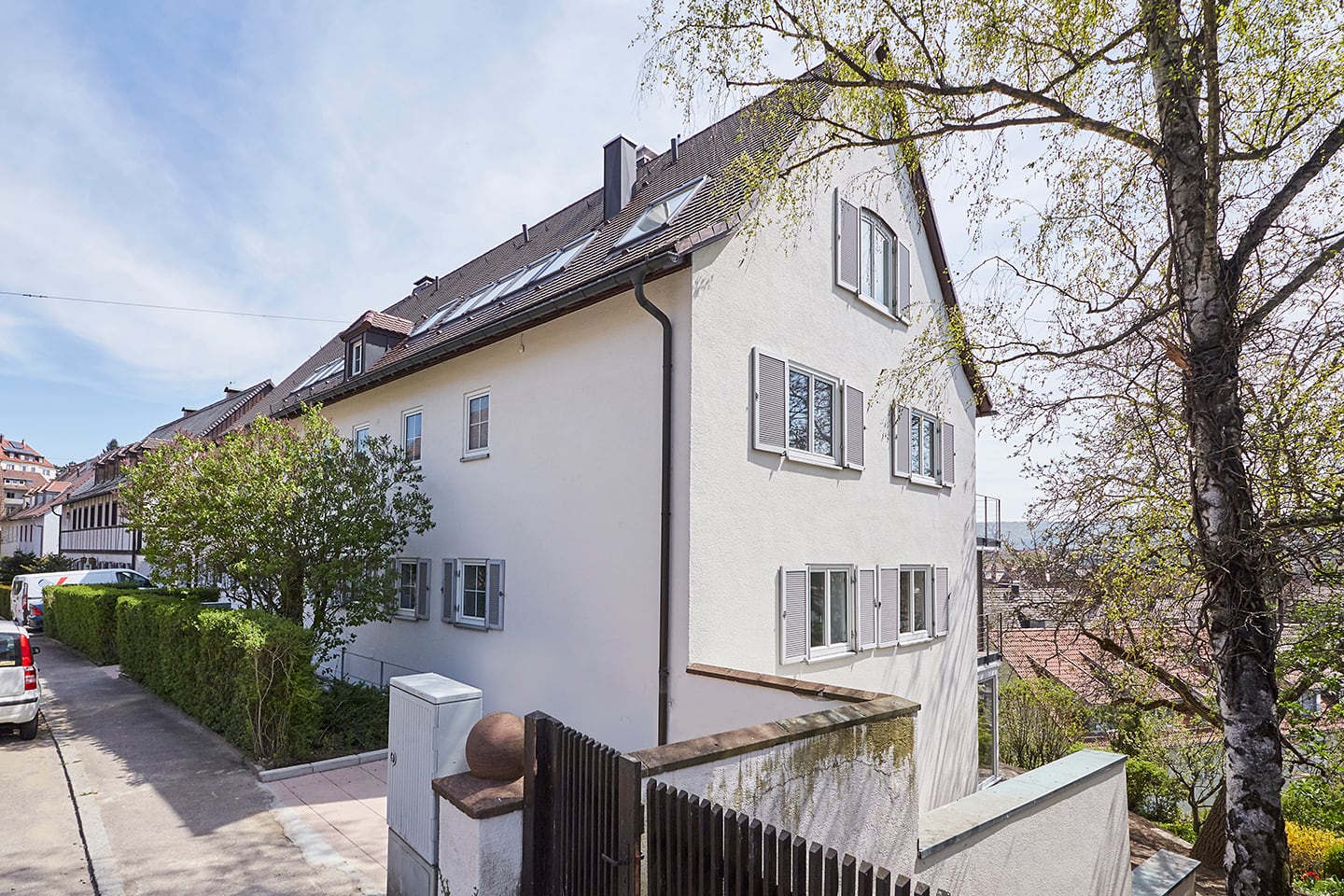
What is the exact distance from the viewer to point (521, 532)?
10.6m

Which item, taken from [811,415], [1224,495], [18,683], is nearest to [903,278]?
[811,415]

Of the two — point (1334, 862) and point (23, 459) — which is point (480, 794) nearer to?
point (1334, 862)

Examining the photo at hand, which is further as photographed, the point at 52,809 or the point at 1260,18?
the point at 52,809

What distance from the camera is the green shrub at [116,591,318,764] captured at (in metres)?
9.58

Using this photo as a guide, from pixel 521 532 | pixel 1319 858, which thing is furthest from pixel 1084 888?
pixel 1319 858

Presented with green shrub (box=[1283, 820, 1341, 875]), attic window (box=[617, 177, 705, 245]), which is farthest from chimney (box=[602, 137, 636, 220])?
green shrub (box=[1283, 820, 1341, 875])

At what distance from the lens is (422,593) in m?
12.8

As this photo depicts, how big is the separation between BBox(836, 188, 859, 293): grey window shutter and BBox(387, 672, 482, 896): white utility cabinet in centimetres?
808

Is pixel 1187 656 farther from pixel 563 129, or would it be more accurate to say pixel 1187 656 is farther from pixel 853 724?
pixel 563 129

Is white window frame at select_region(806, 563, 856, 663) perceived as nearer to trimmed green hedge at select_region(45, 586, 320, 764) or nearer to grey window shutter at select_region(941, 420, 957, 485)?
grey window shutter at select_region(941, 420, 957, 485)

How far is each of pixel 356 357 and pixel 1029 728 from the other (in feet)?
63.8

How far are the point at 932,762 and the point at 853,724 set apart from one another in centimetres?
847

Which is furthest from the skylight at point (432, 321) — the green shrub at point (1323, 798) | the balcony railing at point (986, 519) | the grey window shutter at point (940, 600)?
the green shrub at point (1323, 798)

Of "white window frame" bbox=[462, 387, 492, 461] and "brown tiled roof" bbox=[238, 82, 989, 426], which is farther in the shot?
"white window frame" bbox=[462, 387, 492, 461]
